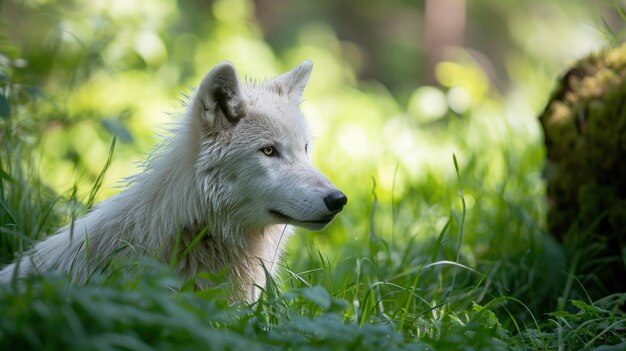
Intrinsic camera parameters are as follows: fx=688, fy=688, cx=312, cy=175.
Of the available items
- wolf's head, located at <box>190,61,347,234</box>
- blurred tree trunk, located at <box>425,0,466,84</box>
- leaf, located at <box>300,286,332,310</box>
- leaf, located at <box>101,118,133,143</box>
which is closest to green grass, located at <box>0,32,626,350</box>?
leaf, located at <box>300,286,332,310</box>

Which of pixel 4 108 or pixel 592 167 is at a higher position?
pixel 4 108

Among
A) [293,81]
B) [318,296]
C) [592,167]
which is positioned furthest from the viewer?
[592,167]

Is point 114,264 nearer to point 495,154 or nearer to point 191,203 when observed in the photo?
point 191,203

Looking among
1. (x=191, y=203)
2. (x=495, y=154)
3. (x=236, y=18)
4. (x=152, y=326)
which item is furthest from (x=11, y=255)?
(x=236, y=18)

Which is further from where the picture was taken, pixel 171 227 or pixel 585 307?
pixel 171 227

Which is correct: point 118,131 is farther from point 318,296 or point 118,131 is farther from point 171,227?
point 318,296

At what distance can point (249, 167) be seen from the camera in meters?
3.23

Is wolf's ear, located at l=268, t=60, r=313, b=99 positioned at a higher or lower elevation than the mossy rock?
higher

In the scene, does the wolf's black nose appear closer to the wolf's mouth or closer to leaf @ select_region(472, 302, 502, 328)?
the wolf's mouth

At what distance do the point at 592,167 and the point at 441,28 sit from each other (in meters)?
7.51

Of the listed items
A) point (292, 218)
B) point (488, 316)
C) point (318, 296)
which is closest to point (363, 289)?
point (292, 218)

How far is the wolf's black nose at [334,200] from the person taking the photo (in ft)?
10.1

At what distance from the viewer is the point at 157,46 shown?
21.6 feet

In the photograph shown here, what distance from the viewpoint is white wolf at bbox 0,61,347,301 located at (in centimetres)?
309
